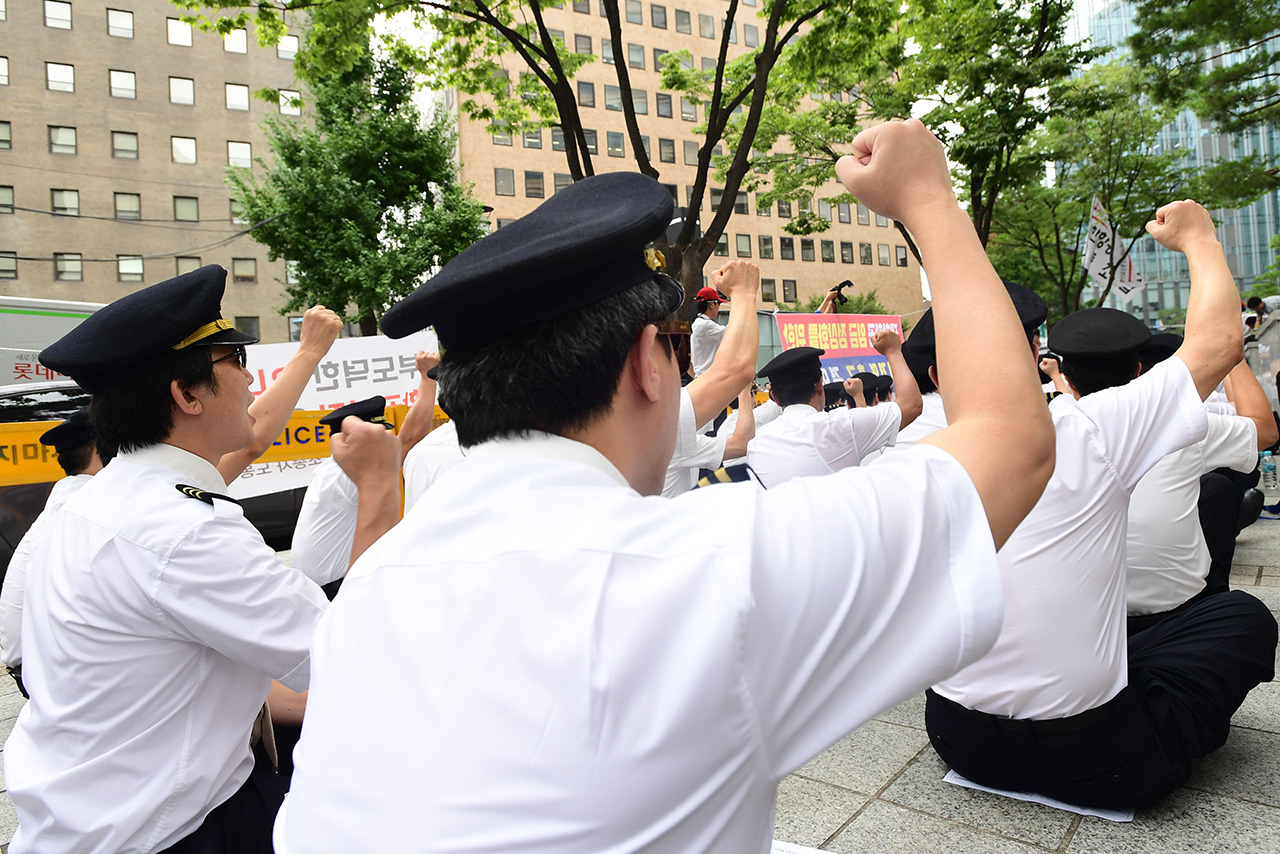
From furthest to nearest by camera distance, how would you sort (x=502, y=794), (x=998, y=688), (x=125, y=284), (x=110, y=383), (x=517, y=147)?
(x=517, y=147), (x=125, y=284), (x=998, y=688), (x=110, y=383), (x=502, y=794)

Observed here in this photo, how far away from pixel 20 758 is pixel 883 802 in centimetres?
257

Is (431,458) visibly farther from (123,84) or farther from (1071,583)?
(123,84)

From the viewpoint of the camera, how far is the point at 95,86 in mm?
32344

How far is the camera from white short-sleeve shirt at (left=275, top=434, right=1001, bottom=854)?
87 cm

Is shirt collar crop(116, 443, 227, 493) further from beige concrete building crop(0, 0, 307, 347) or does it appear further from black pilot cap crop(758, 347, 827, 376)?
beige concrete building crop(0, 0, 307, 347)

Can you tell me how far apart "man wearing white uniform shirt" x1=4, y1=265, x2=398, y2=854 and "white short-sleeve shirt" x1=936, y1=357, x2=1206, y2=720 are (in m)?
1.89

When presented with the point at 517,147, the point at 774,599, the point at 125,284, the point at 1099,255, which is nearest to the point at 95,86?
the point at 125,284

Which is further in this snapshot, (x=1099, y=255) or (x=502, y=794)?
(x=1099, y=255)

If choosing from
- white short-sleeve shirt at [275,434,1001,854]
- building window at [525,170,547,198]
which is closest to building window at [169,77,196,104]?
building window at [525,170,547,198]

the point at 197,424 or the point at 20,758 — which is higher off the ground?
the point at 197,424

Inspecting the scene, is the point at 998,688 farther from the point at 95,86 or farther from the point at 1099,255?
the point at 95,86

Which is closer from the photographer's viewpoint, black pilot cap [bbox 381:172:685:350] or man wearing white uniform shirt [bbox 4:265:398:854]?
black pilot cap [bbox 381:172:685:350]

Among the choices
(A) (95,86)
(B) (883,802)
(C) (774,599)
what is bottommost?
(B) (883,802)

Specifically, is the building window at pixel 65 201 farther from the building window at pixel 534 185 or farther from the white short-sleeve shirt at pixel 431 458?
the white short-sleeve shirt at pixel 431 458
